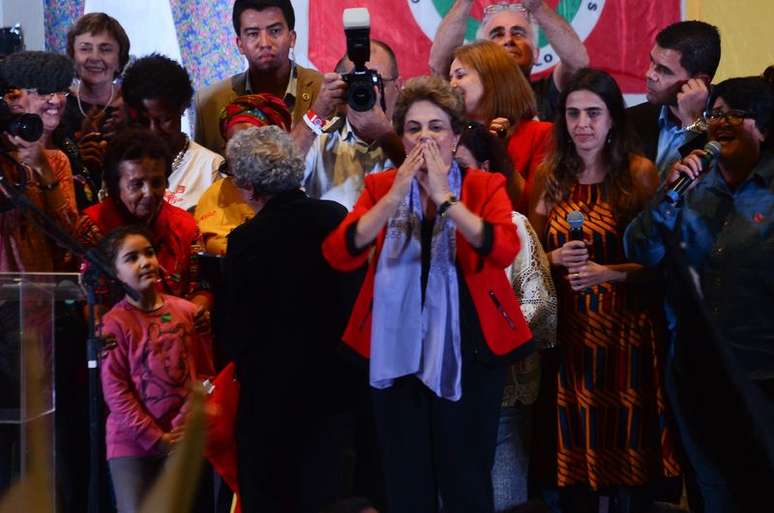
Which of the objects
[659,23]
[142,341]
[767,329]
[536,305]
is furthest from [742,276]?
[659,23]

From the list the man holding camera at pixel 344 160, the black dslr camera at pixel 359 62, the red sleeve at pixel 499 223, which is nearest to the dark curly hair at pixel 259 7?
the man holding camera at pixel 344 160

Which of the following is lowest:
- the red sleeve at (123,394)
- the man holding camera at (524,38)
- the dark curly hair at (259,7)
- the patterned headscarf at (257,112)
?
the red sleeve at (123,394)

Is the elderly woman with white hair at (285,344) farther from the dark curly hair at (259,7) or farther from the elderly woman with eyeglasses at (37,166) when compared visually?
the dark curly hair at (259,7)

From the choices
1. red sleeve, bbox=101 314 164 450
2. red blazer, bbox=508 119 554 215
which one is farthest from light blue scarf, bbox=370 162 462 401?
red blazer, bbox=508 119 554 215

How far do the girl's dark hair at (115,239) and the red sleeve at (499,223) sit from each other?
110 centimetres

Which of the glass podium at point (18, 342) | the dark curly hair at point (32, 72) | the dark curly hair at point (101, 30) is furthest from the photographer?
the dark curly hair at point (101, 30)

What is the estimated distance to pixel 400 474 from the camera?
119 inches

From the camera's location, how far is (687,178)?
3.28 m

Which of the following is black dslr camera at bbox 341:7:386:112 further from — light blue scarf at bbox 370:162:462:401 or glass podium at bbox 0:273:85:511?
glass podium at bbox 0:273:85:511

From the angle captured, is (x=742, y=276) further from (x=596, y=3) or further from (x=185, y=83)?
(x=596, y=3)

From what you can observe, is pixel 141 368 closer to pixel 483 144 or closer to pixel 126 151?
pixel 126 151

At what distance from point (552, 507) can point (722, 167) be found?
48.3 inches

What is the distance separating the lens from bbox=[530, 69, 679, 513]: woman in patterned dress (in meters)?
3.54

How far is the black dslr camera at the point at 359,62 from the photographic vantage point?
348 cm
